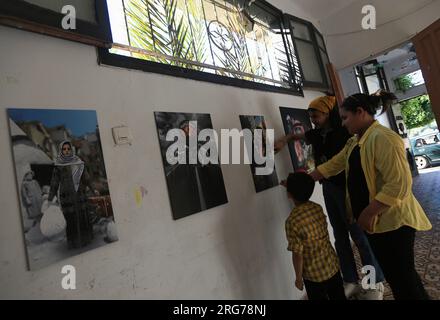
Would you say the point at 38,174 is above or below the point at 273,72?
below

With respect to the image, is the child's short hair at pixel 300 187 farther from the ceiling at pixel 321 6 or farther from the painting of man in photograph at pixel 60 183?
the ceiling at pixel 321 6

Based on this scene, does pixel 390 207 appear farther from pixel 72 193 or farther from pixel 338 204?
pixel 72 193

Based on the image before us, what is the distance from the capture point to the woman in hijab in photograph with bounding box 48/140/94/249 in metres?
0.91

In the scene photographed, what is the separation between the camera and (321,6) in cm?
355

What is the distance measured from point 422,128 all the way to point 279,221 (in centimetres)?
956

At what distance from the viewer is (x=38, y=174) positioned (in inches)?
34.4

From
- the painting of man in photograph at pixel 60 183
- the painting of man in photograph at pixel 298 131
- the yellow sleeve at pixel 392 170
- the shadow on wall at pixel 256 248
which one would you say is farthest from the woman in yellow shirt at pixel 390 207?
the painting of man in photograph at pixel 60 183

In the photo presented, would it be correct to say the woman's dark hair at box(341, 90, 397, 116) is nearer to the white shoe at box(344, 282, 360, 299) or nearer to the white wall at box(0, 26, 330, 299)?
the white wall at box(0, 26, 330, 299)

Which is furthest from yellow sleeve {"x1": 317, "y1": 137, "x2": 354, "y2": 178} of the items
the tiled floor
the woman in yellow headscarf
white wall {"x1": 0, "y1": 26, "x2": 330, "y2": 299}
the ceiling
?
the ceiling

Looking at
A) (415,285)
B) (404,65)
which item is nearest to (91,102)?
(415,285)

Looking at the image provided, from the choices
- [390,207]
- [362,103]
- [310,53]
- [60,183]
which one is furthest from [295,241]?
[310,53]

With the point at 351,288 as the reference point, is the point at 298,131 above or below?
above

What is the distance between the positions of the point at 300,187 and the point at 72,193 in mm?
1086
